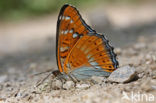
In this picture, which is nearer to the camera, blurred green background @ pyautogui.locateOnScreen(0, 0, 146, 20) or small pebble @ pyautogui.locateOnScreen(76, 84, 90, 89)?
small pebble @ pyautogui.locateOnScreen(76, 84, 90, 89)

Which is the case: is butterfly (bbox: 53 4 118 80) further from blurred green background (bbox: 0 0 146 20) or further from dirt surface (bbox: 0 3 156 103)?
blurred green background (bbox: 0 0 146 20)

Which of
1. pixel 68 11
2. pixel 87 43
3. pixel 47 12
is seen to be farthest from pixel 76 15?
pixel 47 12

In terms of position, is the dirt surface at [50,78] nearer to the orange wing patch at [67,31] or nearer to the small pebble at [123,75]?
the small pebble at [123,75]

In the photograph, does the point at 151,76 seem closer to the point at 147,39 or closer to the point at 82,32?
the point at 82,32

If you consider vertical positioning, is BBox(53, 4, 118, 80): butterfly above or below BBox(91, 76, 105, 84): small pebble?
above

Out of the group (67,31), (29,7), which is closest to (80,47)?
(67,31)

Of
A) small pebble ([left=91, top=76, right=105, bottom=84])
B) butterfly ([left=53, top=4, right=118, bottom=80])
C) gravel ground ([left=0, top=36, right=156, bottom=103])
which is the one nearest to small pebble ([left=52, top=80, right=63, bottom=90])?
gravel ground ([left=0, top=36, right=156, bottom=103])

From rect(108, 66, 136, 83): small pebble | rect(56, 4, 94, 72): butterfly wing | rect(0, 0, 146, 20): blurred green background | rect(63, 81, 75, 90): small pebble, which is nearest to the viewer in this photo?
rect(108, 66, 136, 83): small pebble
